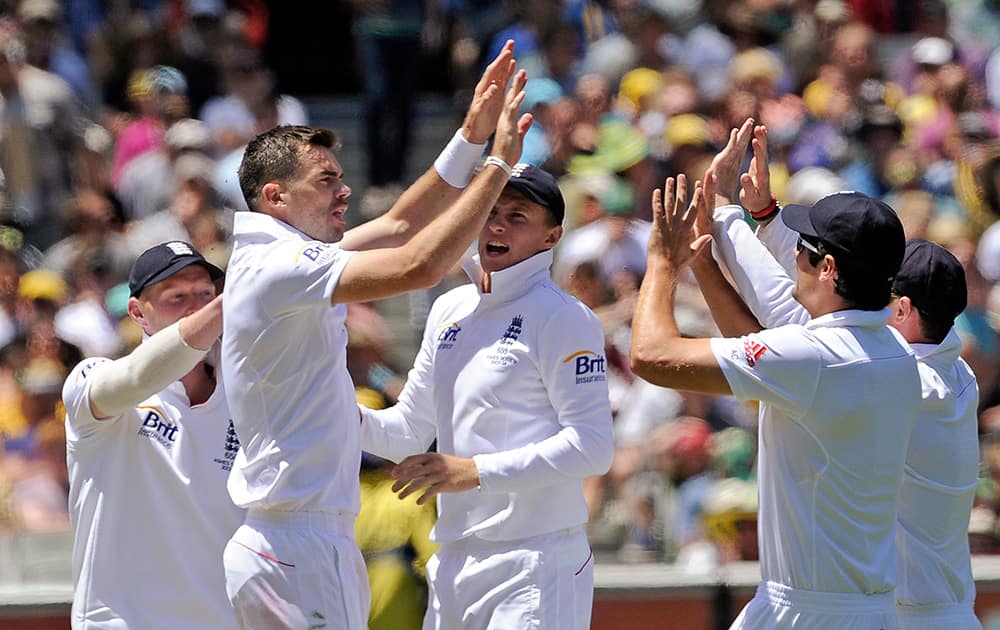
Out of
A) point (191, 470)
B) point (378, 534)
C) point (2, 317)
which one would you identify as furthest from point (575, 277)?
point (191, 470)

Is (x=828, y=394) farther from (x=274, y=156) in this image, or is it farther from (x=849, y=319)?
(x=274, y=156)

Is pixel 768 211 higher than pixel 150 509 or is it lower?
higher

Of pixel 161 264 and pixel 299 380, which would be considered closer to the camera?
pixel 299 380

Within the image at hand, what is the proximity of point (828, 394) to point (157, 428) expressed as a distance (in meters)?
2.11

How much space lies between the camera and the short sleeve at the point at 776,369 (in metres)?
4.76

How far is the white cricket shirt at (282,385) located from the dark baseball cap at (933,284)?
5.59 ft

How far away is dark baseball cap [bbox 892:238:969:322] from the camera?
5.29 meters

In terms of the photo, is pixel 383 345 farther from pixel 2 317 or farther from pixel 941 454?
pixel 941 454

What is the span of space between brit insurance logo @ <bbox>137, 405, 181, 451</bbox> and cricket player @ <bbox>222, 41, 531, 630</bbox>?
45cm

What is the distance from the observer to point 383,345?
348 inches

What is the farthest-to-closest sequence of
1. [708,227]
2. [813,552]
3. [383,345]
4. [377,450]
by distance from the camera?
[383,345], [377,450], [708,227], [813,552]

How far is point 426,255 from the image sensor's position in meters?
4.79

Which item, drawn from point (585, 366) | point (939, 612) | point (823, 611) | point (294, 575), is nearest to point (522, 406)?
point (585, 366)

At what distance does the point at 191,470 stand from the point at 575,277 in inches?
164
